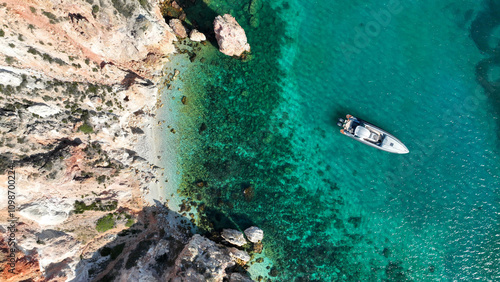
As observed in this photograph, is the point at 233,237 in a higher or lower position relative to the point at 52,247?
higher

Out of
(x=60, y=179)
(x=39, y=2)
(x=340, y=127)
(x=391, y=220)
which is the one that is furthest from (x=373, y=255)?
(x=39, y=2)

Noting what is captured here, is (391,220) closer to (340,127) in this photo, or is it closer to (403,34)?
(340,127)

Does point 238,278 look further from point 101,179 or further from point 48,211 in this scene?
point 48,211

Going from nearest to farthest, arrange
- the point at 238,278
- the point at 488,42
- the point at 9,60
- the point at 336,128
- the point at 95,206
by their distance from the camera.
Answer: the point at 9,60 < the point at 95,206 < the point at 238,278 < the point at 488,42 < the point at 336,128

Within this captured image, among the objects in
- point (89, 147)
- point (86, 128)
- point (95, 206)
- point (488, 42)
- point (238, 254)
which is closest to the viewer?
point (86, 128)

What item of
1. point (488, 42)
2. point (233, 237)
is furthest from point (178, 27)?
point (488, 42)

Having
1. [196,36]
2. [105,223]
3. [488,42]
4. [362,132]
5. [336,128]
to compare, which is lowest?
[105,223]

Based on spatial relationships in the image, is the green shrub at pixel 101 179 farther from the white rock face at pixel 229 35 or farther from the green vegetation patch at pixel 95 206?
the white rock face at pixel 229 35

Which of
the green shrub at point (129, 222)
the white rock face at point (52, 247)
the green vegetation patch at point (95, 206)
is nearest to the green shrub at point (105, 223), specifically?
the green vegetation patch at point (95, 206)
